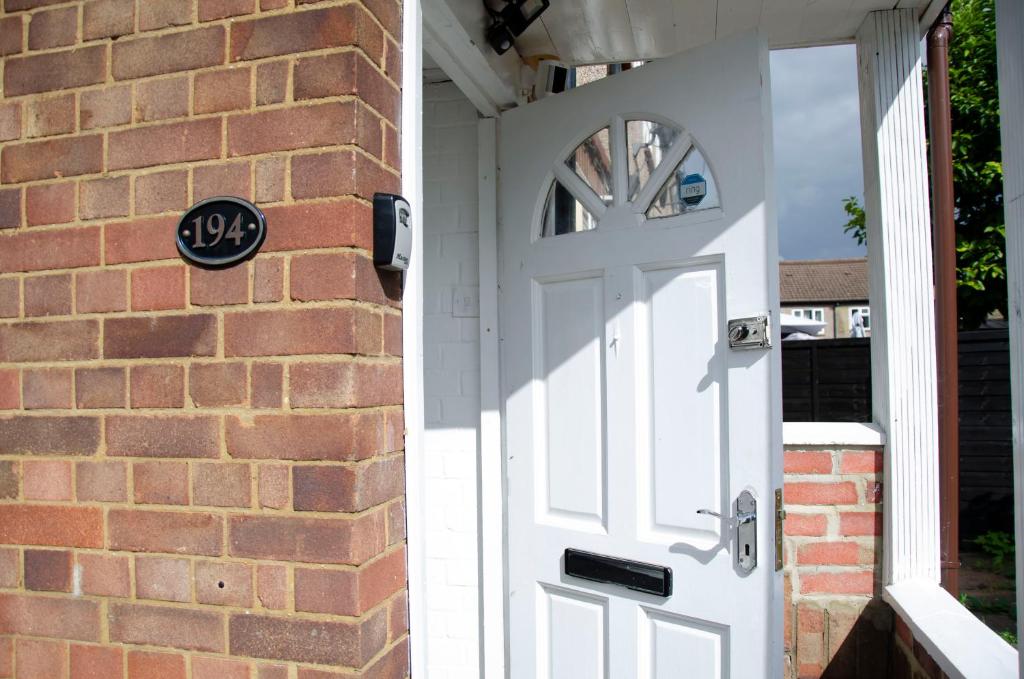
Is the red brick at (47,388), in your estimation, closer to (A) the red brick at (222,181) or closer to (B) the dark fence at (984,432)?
(A) the red brick at (222,181)

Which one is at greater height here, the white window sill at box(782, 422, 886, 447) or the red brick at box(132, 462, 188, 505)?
the red brick at box(132, 462, 188, 505)

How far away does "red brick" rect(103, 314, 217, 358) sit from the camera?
4.42 feet

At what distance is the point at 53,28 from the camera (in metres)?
1.48

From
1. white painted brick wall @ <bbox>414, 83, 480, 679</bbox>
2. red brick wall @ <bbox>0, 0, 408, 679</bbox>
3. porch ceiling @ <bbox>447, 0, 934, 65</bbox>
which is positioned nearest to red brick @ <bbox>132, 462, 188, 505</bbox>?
red brick wall @ <bbox>0, 0, 408, 679</bbox>

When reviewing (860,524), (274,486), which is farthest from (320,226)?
(860,524)

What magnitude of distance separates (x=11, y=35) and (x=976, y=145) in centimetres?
834

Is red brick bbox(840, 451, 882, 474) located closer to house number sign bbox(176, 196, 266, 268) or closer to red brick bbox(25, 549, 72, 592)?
house number sign bbox(176, 196, 266, 268)

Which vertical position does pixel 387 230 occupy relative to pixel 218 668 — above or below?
above

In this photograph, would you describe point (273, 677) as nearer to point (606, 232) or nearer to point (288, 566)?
point (288, 566)

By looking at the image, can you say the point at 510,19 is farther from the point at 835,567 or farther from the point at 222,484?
the point at 835,567

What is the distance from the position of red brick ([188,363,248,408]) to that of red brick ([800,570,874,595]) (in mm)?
2438

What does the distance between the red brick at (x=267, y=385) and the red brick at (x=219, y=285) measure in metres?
0.14

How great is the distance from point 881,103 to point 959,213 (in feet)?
18.7

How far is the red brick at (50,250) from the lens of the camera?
1429 millimetres
